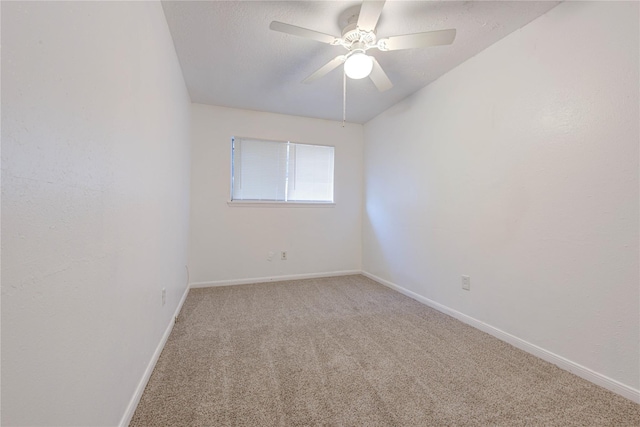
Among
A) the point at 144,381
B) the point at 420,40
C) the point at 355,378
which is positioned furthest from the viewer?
the point at 420,40

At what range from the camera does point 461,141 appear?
7.39 ft

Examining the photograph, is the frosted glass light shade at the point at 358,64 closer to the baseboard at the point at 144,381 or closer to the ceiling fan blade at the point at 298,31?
the ceiling fan blade at the point at 298,31

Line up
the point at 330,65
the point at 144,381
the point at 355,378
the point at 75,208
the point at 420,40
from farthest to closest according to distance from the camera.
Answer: the point at 330,65
the point at 420,40
the point at 355,378
the point at 144,381
the point at 75,208

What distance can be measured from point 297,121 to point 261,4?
6.30ft

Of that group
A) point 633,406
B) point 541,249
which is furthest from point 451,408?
point 541,249

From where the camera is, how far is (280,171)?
3488 millimetres

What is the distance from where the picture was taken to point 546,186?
5.44 ft

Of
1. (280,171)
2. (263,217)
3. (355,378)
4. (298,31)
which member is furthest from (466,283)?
(280,171)

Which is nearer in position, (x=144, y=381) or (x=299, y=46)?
(x=144, y=381)

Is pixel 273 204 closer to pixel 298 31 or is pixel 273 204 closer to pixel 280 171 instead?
pixel 280 171

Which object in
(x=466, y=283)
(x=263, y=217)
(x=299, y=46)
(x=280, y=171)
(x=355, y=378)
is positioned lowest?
(x=355, y=378)

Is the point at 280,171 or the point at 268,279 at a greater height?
the point at 280,171

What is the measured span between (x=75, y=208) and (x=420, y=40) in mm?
1928

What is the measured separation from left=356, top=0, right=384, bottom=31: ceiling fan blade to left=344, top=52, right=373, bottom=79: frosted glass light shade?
15 centimetres
